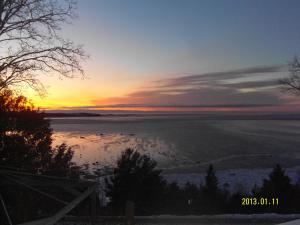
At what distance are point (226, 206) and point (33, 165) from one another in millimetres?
7087

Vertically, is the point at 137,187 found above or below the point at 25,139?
below

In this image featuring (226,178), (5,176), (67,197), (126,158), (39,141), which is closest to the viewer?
(5,176)

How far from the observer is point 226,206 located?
16.9m

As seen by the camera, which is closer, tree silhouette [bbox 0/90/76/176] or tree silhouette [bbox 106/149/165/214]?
tree silhouette [bbox 0/90/76/176]

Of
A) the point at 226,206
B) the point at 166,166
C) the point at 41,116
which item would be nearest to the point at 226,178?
the point at 166,166

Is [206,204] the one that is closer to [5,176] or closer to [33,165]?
[33,165]

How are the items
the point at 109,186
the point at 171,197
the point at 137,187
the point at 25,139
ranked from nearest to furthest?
the point at 25,139 → the point at 137,187 → the point at 171,197 → the point at 109,186

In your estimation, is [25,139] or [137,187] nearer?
[25,139]

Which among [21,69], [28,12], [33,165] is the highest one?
[28,12]
